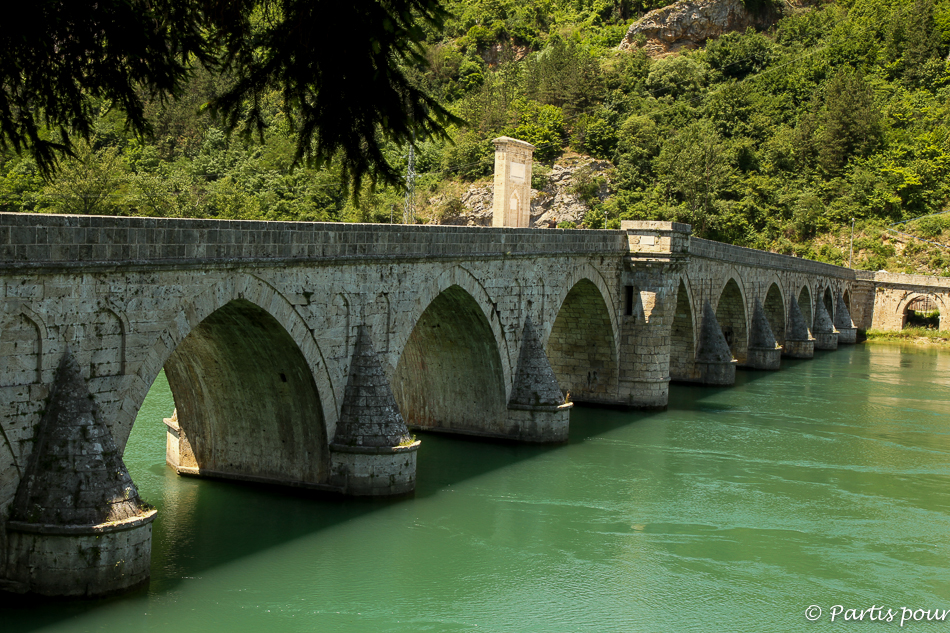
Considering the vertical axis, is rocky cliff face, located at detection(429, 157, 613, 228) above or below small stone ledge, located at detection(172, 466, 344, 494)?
above

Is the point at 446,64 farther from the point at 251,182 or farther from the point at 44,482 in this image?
the point at 44,482

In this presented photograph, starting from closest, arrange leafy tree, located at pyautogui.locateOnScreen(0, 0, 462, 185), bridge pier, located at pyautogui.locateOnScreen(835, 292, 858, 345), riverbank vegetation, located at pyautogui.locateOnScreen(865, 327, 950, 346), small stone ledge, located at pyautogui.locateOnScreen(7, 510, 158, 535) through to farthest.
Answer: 1. leafy tree, located at pyautogui.locateOnScreen(0, 0, 462, 185)
2. small stone ledge, located at pyautogui.locateOnScreen(7, 510, 158, 535)
3. bridge pier, located at pyautogui.locateOnScreen(835, 292, 858, 345)
4. riverbank vegetation, located at pyautogui.locateOnScreen(865, 327, 950, 346)

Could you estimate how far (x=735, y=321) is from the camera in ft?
123

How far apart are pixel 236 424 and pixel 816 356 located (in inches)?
1308

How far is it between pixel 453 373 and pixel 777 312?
24.8 metres

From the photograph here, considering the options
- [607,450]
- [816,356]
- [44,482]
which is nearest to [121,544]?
[44,482]

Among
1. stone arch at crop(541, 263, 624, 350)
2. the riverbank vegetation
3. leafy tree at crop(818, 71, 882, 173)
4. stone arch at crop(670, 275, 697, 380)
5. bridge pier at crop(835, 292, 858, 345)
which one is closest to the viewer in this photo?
stone arch at crop(541, 263, 624, 350)

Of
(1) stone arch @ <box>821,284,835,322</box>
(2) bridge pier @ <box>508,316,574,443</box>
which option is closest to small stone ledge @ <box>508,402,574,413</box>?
(2) bridge pier @ <box>508,316,574,443</box>

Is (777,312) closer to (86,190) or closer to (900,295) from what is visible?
(900,295)

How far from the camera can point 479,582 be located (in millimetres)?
13867

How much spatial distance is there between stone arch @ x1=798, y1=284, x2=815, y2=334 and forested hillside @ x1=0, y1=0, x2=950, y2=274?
15.1m

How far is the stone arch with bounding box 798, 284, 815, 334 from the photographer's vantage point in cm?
4750

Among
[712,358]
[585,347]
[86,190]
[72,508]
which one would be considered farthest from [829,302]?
[72,508]

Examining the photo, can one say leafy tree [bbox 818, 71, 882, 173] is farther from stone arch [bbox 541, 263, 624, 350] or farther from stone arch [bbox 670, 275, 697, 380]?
stone arch [bbox 541, 263, 624, 350]
